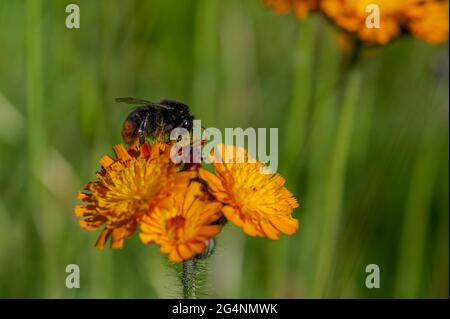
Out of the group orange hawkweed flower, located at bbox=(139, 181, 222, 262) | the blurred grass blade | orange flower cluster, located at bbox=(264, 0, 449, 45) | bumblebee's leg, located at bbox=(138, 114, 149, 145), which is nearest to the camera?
orange hawkweed flower, located at bbox=(139, 181, 222, 262)

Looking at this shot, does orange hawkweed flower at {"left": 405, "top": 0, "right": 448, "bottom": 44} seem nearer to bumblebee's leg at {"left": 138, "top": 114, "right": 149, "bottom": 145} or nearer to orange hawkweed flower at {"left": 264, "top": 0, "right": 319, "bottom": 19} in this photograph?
orange hawkweed flower at {"left": 264, "top": 0, "right": 319, "bottom": 19}

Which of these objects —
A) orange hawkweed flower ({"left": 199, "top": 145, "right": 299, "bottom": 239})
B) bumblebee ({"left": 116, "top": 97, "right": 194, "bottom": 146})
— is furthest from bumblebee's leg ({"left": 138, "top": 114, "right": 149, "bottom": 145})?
orange hawkweed flower ({"left": 199, "top": 145, "right": 299, "bottom": 239})

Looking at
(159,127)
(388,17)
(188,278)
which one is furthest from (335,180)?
(188,278)

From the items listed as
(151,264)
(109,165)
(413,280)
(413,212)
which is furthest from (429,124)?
(109,165)

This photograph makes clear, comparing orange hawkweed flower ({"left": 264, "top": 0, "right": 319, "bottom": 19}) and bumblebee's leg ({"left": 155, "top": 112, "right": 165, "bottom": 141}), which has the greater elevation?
orange hawkweed flower ({"left": 264, "top": 0, "right": 319, "bottom": 19})

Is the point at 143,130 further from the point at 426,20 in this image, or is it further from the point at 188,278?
the point at 426,20

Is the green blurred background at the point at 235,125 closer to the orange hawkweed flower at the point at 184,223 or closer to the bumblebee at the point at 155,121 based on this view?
the bumblebee at the point at 155,121

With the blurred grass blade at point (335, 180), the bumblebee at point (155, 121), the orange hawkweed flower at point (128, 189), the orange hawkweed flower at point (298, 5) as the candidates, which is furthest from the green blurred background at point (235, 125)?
the orange hawkweed flower at point (128, 189)

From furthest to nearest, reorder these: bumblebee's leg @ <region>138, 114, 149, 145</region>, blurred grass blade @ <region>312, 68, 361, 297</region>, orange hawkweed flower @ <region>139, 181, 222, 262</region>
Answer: blurred grass blade @ <region>312, 68, 361, 297</region>, bumblebee's leg @ <region>138, 114, 149, 145</region>, orange hawkweed flower @ <region>139, 181, 222, 262</region>

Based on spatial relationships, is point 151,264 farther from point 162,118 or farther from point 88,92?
point 162,118
